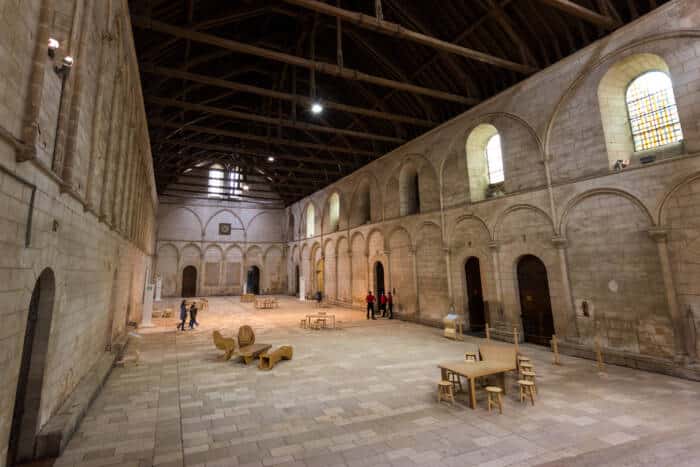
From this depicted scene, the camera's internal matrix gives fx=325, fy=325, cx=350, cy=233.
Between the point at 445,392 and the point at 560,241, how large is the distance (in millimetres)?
6135

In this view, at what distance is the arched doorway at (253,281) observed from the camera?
1246 inches

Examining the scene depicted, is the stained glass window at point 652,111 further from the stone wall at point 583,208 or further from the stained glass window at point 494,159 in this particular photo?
the stained glass window at point 494,159

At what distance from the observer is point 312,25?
12.5 metres

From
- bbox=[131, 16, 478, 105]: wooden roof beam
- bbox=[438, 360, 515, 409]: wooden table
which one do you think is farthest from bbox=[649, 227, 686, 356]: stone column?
bbox=[131, 16, 478, 105]: wooden roof beam

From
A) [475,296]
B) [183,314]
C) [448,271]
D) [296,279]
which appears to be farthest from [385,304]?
[296,279]

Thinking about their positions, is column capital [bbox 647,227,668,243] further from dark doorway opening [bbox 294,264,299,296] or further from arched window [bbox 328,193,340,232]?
dark doorway opening [bbox 294,264,299,296]

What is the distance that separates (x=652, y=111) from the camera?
323 inches

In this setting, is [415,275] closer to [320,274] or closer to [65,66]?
[320,274]

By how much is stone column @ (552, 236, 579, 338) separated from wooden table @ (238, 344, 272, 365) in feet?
27.2

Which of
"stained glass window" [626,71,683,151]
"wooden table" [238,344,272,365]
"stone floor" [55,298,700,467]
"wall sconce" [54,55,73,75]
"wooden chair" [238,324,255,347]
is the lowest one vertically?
"stone floor" [55,298,700,467]

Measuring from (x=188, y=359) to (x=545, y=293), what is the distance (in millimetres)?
10443

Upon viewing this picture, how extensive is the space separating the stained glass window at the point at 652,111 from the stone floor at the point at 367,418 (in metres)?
5.60

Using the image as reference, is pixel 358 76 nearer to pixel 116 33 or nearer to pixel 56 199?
pixel 116 33

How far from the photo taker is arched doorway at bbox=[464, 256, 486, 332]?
12.2 m
